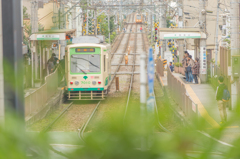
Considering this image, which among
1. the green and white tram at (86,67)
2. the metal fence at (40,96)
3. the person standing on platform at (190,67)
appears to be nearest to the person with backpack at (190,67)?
the person standing on platform at (190,67)

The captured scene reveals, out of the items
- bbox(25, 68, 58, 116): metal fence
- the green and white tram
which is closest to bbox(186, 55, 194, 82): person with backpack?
the green and white tram

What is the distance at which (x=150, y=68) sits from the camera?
197 inches

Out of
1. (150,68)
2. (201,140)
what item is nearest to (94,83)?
(150,68)

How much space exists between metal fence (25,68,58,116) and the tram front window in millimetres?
1000

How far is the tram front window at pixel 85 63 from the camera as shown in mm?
15117

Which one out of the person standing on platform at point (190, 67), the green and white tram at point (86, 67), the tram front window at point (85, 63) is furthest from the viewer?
the person standing on platform at point (190, 67)

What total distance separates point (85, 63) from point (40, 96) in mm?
3544

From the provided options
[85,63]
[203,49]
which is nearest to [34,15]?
[85,63]

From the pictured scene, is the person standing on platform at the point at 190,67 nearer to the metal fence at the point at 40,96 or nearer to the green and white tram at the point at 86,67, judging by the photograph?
the green and white tram at the point at 86,67

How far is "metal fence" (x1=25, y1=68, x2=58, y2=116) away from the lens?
35.2 ft

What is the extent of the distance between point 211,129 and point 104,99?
15.4 m

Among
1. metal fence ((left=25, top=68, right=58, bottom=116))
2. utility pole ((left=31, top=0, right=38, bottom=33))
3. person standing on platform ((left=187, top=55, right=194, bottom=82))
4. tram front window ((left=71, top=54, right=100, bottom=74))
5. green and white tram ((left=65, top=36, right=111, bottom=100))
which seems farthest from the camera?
person standing on platform ((left=187, top=55, right=194, bottom=82))

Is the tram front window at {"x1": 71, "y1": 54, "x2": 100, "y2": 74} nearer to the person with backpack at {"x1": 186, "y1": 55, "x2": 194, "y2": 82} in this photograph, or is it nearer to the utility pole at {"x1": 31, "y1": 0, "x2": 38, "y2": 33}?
the utility pole at {"x1": 31, "y1": 0, "x2": 38, "y2": 33}

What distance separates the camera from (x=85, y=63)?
15477mm
